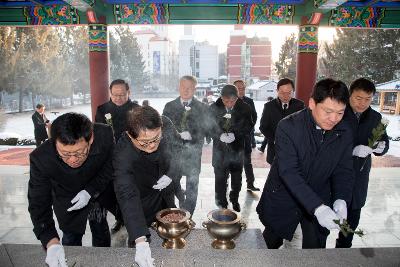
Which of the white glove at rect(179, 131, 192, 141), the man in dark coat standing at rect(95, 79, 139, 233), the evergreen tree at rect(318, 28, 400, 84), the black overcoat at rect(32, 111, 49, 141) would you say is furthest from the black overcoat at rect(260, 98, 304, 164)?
the evergreen tree at rect(318, 28, 400, 84)

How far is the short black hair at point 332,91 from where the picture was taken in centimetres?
214

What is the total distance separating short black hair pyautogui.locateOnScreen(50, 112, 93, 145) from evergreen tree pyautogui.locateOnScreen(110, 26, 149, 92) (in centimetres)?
3336

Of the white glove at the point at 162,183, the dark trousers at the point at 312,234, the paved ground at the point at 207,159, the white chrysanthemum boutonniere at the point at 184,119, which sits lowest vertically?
the paved ground at the point at 207,159

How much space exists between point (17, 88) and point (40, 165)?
2498 centimetres

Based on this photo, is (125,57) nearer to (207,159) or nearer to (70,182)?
(207,159)

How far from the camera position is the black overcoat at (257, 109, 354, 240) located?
2.35m

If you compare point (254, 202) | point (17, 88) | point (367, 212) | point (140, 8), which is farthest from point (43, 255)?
point (17, 88)

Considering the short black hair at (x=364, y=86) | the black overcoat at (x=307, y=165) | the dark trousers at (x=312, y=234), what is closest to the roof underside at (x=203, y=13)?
the short black hair at (x=364, y=86)

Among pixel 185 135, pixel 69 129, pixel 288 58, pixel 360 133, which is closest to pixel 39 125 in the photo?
pixel 185 135

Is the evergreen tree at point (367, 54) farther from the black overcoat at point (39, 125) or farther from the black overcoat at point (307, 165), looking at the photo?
the black overcoat at point (307, 165)

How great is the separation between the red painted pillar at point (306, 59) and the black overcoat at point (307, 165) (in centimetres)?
517

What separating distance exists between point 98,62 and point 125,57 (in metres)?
30.7

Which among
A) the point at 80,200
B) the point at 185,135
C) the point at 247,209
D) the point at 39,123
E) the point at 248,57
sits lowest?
the point at 247,209

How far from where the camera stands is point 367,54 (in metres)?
22.2
